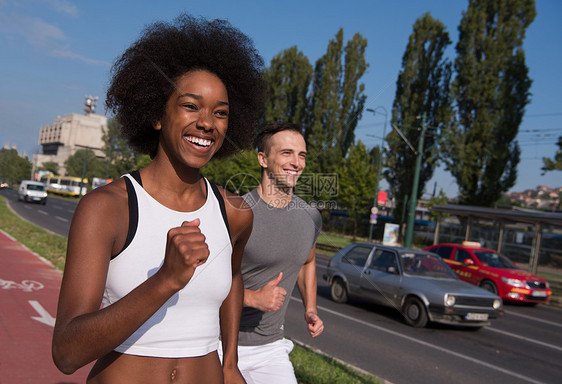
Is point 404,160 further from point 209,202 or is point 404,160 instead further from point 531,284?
point 209,202

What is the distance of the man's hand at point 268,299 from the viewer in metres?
2.59

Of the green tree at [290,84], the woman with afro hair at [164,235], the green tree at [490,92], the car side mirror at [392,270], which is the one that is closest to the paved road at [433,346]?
the car side mirror at [392,270]

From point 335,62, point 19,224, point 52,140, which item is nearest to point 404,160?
point 335,62

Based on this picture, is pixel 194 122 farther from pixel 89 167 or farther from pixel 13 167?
pixel 13 167

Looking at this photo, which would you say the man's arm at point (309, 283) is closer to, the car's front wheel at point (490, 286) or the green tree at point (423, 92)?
the car's front wheel at point (490, 286)

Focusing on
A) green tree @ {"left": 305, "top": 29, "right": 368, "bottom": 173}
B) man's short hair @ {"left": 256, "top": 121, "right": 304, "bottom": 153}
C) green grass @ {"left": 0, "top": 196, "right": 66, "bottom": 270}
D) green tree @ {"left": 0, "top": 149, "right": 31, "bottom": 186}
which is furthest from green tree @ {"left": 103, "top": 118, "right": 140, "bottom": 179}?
man's short hair @ {"left": 256, "top": 121, "right": 304, "bottom": 153}

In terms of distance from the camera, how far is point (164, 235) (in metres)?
1.62

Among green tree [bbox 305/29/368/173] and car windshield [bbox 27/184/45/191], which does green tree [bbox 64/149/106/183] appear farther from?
green tree [bbox 305/29/368/173]

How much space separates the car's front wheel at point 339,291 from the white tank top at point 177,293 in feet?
33.3

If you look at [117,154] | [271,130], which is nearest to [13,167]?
[117,154]

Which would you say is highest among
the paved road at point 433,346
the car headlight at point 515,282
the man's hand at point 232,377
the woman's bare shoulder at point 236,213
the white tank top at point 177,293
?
the woman's bare shoulder at point 236,213

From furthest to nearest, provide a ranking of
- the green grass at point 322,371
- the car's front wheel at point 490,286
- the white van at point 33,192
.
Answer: the white van at point 33,192 < the car's front wheel at point 490,286 < the green grass at point 322,371

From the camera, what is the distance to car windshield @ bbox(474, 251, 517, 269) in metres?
14.5

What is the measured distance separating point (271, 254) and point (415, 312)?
7.63 meters
